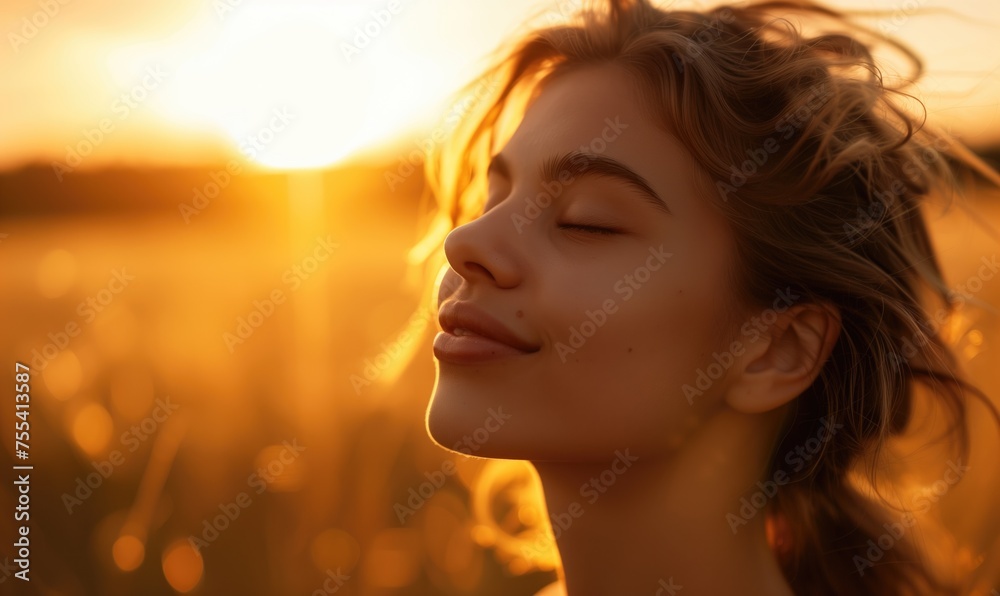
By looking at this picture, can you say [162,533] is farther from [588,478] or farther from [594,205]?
[594,205]

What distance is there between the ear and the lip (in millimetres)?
438

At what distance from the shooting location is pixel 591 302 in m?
1.51

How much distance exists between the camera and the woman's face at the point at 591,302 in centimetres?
152

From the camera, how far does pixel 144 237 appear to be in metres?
7.24

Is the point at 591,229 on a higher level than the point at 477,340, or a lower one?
higher

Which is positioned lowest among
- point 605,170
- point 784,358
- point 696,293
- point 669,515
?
point 669,515

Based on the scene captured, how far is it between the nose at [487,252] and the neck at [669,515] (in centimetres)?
42

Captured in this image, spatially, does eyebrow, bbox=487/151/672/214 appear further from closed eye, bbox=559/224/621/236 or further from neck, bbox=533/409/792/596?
neck, bbox=533/409/792/596

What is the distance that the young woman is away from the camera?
154 cm

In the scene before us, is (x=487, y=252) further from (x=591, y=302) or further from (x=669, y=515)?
(x=669, y=515)

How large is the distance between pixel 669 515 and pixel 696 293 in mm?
459

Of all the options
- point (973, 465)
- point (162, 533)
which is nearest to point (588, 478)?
point (973, 465)

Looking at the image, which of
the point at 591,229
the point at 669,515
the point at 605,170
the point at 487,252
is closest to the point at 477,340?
the point at 487,252

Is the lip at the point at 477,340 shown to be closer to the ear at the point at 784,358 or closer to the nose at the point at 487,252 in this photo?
the nose at the point at 487,252
